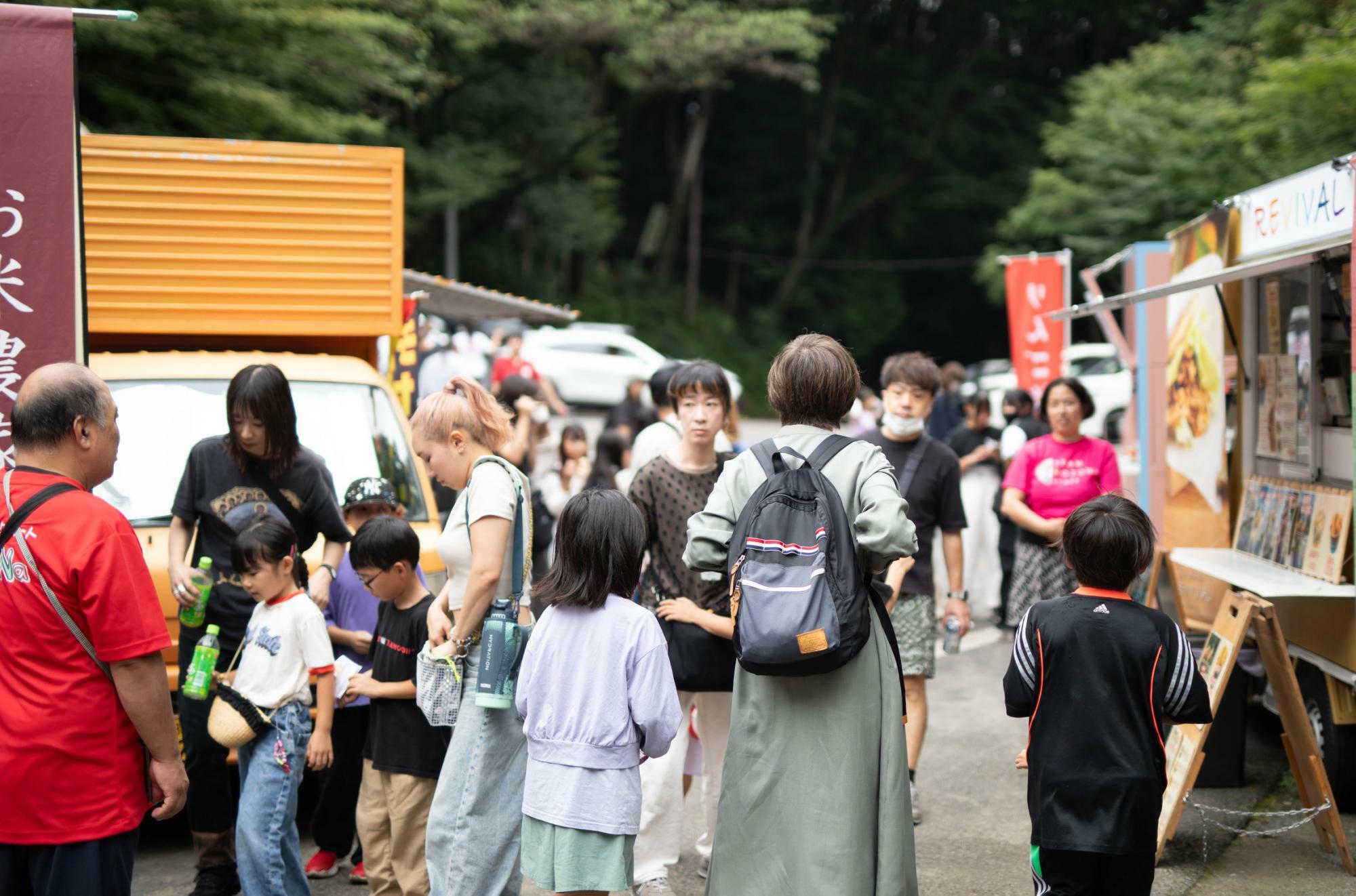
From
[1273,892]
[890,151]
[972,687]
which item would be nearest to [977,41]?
[890,151]

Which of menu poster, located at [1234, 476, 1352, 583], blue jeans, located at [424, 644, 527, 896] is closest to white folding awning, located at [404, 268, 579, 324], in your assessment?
A: menu poster, located at [1234, 476, 1352, 583]

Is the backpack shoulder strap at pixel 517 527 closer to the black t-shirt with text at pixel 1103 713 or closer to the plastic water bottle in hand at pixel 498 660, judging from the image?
the plastic water bottle in hand at pixel 498 660

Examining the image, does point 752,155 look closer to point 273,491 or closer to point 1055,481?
point 1055,481

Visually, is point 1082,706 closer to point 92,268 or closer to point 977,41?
point 92,268

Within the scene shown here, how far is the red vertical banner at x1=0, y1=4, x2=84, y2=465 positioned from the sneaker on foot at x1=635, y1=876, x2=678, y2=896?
2577mm

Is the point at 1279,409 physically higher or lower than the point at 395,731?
higher

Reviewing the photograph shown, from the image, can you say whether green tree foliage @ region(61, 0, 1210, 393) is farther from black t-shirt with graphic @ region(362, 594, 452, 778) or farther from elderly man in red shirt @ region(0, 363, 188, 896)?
elderly man in red shirt @ region(0, 363, 188, 896)

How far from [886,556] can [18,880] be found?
2.29 meters

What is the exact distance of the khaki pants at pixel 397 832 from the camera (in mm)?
4383

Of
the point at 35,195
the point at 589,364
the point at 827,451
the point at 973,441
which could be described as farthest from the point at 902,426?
the point at 589,364

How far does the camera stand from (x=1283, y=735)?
5.27 m

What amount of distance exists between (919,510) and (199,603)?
115 inches

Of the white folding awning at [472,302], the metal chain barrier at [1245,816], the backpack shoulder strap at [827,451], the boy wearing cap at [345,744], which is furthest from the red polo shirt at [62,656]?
the white folding awning at [472,302]

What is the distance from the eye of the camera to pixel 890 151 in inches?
1467
